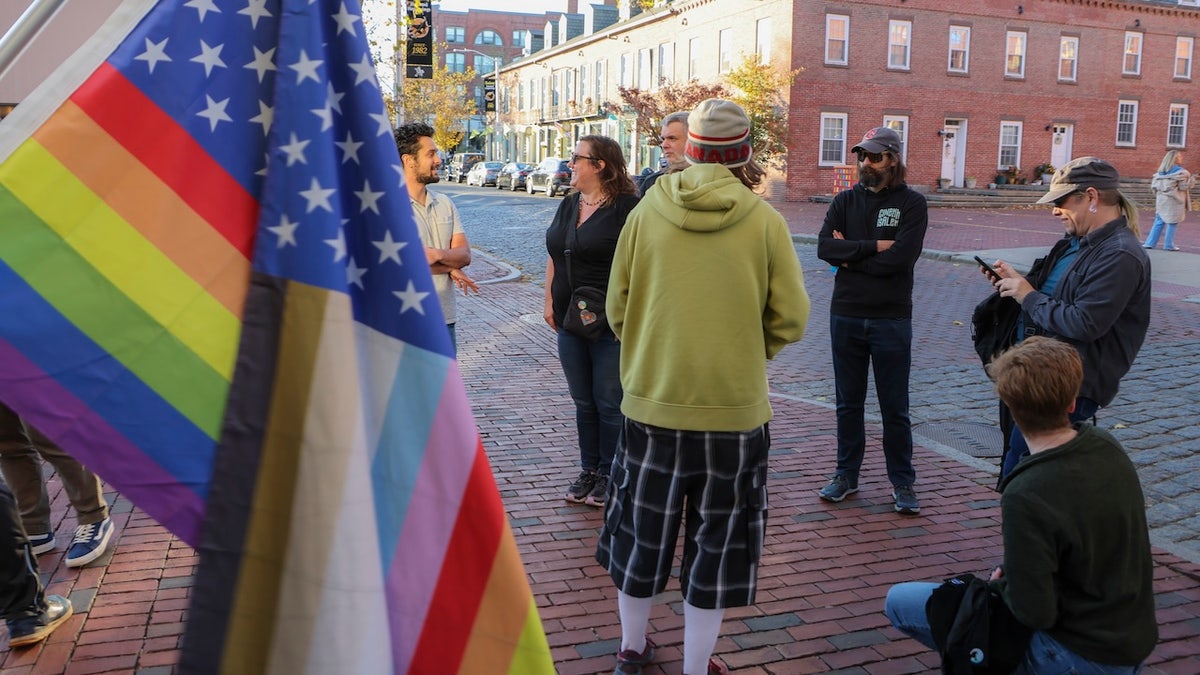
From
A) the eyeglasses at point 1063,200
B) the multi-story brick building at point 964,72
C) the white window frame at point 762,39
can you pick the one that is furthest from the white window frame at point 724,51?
the eyeglasses at point 1063,200

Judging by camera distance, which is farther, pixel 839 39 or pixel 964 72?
pixel 964 72

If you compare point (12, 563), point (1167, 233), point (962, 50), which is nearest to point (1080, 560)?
point (12, 563)

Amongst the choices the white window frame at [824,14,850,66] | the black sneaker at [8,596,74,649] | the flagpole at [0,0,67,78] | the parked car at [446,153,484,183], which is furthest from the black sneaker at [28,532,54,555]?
the parked car at [446,153,484,183]

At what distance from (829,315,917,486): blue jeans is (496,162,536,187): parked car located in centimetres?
4013

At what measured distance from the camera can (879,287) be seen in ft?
17.1

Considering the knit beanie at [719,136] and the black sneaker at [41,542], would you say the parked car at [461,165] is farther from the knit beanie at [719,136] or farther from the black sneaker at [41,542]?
the knit beanie at [719,136]

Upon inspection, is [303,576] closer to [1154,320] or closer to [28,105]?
[28,105]

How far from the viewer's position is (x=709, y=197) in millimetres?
3123

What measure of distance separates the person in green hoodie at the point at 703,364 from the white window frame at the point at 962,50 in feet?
121

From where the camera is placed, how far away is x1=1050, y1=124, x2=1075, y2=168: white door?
128ft

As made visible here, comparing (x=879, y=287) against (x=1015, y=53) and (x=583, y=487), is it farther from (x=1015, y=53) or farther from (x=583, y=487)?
(x=1015, y=53)

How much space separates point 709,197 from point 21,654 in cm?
304

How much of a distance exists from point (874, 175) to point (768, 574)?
2.11 meters

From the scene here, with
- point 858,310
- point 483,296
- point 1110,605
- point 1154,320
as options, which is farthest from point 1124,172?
point 1110,605
